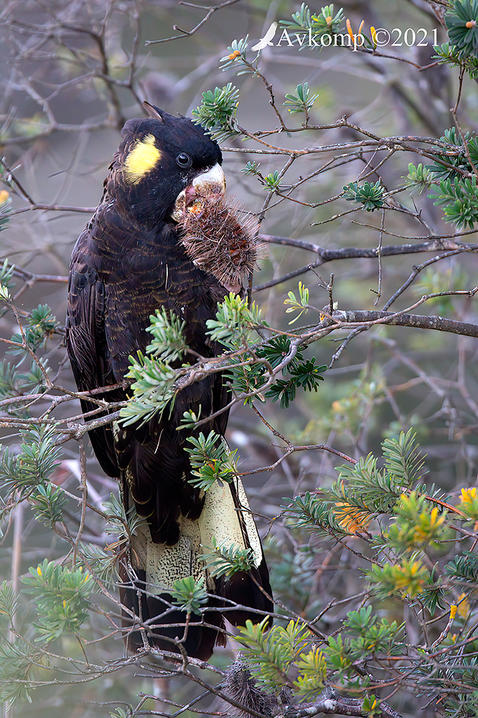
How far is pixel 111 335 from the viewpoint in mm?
1874

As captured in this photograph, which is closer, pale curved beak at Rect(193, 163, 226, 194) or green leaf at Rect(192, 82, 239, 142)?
green leaf at Rect(192, 82, 239, 142)

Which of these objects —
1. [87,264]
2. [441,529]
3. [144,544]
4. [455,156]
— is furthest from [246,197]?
[441,529]

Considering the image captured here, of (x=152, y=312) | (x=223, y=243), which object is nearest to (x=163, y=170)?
(x=152, y=312)

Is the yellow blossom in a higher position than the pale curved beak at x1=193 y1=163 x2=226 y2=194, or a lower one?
lower

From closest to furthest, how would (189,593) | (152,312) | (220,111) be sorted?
1. (189,593)
2. (220,111)
3. (152,312)

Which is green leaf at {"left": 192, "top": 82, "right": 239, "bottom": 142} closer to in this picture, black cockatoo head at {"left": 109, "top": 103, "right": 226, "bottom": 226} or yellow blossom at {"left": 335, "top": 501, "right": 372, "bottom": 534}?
black cockatoo head at {"left": 109, "top": 103, "right": 226, "bottom": 226}

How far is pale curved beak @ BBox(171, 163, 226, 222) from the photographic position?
6.08ft

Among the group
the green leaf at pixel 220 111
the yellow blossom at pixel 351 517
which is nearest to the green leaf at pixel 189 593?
the yellow blossom at pixel 351 517

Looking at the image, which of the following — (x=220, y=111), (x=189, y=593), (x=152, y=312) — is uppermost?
(x=220, y=111)

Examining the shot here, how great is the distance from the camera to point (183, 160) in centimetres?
189

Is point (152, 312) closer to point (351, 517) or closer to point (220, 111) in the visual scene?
point (220, 111)

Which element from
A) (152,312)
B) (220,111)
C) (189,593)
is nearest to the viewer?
(189,593)

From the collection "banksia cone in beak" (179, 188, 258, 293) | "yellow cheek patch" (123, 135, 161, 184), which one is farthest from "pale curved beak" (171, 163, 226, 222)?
"banksia cone in beak" (179, 188, 258, 293)

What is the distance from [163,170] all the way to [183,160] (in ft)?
0.20
